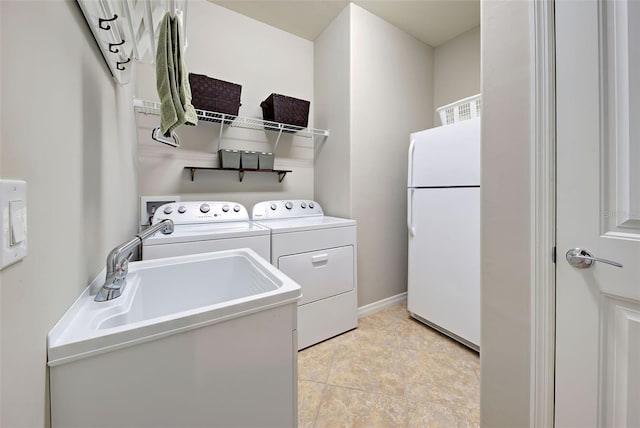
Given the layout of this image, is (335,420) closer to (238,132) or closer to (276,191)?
(276,191)

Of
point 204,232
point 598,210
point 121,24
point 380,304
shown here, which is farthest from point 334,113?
point 598,210

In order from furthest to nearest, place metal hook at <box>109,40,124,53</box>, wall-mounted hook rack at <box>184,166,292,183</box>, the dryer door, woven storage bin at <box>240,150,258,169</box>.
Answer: woven storage bin at <box>240,150,258,169</box>, wall-mounted hook rack at <box>184,166,292,183</box>, the dryer door, metal hook at <box>109,40,124,53</box>

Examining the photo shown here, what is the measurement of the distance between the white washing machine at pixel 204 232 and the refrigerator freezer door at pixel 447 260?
1257 millimetres

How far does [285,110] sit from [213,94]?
598mm

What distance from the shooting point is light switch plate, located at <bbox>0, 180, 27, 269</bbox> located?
Result: 1.22 feet

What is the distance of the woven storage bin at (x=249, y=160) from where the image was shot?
217 centimetres

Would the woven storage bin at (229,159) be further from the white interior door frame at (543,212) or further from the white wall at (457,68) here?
the white wall at (457,68)

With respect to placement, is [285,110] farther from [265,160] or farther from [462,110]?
[462,110]

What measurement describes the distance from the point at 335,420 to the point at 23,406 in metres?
1.26

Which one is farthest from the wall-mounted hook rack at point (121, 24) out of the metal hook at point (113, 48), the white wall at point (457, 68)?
the white wall at point (457, 68)

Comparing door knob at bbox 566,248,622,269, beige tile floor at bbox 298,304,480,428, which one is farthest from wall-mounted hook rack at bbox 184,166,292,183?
door knob at bbox 566,248,622,269

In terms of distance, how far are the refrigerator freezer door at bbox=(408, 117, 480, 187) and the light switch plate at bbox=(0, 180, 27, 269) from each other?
1.99 metres

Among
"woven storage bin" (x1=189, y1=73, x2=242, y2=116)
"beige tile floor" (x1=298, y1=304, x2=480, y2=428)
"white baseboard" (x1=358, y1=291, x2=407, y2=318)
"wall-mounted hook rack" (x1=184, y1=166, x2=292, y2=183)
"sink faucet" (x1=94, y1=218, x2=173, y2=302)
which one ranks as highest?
"woven storage bin" (x1=189, y1=73, x2=242, y2=116)

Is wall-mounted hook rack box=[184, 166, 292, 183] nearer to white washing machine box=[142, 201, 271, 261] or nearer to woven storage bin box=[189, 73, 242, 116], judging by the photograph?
white washing machine box=[142, 201, 271, 261]
